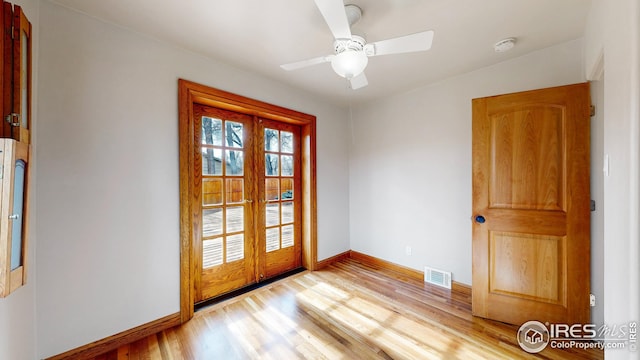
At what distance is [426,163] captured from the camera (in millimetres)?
2818

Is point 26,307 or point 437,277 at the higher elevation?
point 26,307

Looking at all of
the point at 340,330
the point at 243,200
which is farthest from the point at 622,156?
the point at 243,200

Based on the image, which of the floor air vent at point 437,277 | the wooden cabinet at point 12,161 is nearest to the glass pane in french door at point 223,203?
the wooden cabinet at point 12,161

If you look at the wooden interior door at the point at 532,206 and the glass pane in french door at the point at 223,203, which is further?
the glass pane in french door at the point at 223,203

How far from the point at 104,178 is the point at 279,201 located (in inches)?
68.0

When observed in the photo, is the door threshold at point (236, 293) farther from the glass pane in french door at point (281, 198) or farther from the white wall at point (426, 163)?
the white wall at point (426, 163)

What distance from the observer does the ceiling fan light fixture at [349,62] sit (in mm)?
1389

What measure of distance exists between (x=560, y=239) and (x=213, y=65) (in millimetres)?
3374

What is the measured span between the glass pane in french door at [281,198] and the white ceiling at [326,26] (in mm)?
931

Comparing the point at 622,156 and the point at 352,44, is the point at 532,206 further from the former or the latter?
the point at 352,44

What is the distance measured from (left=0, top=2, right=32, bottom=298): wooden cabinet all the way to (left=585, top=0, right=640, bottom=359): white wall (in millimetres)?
2404

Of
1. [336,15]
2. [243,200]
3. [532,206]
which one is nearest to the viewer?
[336,15]

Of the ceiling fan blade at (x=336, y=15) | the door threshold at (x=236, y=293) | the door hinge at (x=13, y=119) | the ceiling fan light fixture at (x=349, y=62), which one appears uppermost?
the ceiling fan blade at (x=336, y=15)

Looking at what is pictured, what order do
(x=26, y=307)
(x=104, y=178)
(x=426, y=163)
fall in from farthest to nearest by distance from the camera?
(x=426, y=163), (x=104, y=178), (x=26, y=307)
